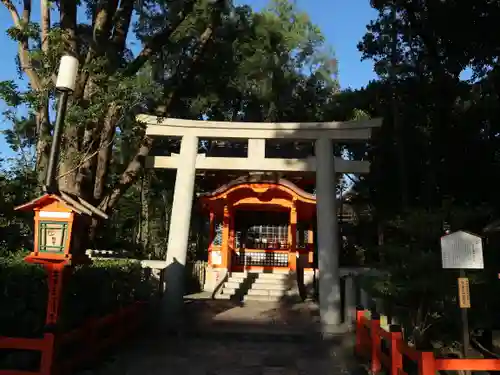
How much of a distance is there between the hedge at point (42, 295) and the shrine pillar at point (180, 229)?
2.24 metres

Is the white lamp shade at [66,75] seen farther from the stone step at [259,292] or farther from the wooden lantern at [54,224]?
the stone step at [259,292]

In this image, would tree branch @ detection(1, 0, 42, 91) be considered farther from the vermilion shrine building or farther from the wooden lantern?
the vermilion shrine building

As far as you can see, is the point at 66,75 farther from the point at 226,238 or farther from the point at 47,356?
the point at 226,238

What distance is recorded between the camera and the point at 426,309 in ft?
22.6

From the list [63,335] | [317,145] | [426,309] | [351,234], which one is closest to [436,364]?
[426,309]

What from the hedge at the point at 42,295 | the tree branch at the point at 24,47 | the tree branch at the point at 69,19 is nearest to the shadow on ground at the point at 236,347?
the hedge at the point at 42,295

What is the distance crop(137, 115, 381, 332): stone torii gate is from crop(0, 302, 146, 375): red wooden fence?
1953mm

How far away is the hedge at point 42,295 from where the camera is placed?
17.3 ft

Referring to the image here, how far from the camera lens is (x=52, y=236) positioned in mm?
5594

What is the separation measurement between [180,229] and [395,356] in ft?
20.1

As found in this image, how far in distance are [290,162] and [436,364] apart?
23.9 feet

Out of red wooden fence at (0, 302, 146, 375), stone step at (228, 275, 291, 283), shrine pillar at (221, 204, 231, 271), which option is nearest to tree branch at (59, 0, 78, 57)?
red wooden fence at (0, 302, 146, 375)

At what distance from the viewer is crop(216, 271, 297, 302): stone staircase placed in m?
14.1

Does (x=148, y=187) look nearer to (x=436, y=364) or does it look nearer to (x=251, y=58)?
(x=251, y=58)
